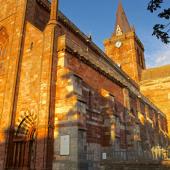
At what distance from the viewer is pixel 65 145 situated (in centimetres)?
1223

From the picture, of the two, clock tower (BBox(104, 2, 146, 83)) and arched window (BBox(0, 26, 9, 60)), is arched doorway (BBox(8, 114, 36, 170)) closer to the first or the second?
arched window (BBox(0, 26, 9, 60))

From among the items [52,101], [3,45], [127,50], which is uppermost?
[127,50]

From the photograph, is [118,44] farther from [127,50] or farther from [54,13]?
[54,13]

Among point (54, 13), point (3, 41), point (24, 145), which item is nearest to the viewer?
point (24, 145)

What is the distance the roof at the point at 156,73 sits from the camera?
4294 cm

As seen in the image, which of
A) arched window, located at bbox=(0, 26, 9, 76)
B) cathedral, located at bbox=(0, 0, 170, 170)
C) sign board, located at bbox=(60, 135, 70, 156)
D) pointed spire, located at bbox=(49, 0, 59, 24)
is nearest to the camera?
sign board, located at bbox=(60, 135, 70, 156)

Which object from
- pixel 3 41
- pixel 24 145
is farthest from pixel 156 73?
pixel 24 145

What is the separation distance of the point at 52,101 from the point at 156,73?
34.8m

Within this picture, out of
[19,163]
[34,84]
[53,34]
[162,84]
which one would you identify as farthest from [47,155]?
[162,84]

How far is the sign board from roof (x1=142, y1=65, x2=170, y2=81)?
33157 mm

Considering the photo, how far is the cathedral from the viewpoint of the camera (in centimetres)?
1248

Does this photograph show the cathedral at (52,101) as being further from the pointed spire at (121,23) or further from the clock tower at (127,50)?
the pointed spire at (121,23)

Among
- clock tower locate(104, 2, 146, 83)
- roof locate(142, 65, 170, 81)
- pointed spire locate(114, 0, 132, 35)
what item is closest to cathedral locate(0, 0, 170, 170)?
clock tower locate(104, 2, 146, 83)

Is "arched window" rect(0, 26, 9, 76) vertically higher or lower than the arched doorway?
higher
